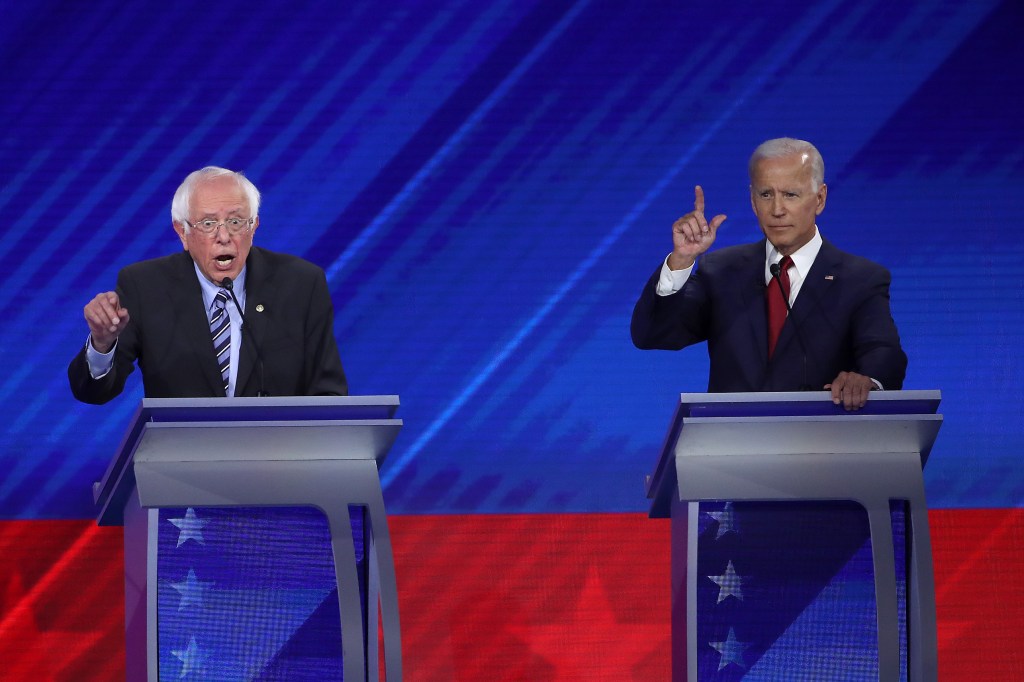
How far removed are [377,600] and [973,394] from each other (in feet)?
8.35

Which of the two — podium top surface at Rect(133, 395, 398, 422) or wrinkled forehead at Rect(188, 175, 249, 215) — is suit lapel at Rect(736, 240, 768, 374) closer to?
podium top surface at Rect(133, 395, 398, 422)

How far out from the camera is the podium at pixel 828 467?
2.47 meters

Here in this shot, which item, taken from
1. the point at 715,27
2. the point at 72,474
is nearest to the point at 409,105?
the point at 715,27

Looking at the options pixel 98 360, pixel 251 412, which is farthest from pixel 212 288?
pixel 251 412

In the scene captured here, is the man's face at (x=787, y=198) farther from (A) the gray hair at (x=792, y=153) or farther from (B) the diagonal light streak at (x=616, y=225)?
(B) the diagonal light streak at (x=616, y=225)

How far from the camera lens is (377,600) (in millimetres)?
2572

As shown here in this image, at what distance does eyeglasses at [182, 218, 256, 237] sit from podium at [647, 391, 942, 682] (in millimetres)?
1025

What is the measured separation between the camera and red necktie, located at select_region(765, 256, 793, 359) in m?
3.02

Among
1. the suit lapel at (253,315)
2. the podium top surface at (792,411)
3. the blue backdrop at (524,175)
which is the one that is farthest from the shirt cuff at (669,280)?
the blue backdrop at (524,175)

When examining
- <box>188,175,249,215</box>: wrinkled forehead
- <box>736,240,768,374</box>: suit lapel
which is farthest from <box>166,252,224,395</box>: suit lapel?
<box>736,240,768,374</box>: suit lapel

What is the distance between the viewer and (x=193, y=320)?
2975 millimetres

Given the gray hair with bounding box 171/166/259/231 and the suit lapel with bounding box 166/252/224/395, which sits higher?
the gray hair with bounding box 171/166/259/231

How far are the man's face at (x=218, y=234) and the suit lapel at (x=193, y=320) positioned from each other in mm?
43

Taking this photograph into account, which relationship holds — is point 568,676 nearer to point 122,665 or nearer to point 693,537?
point 122,665
